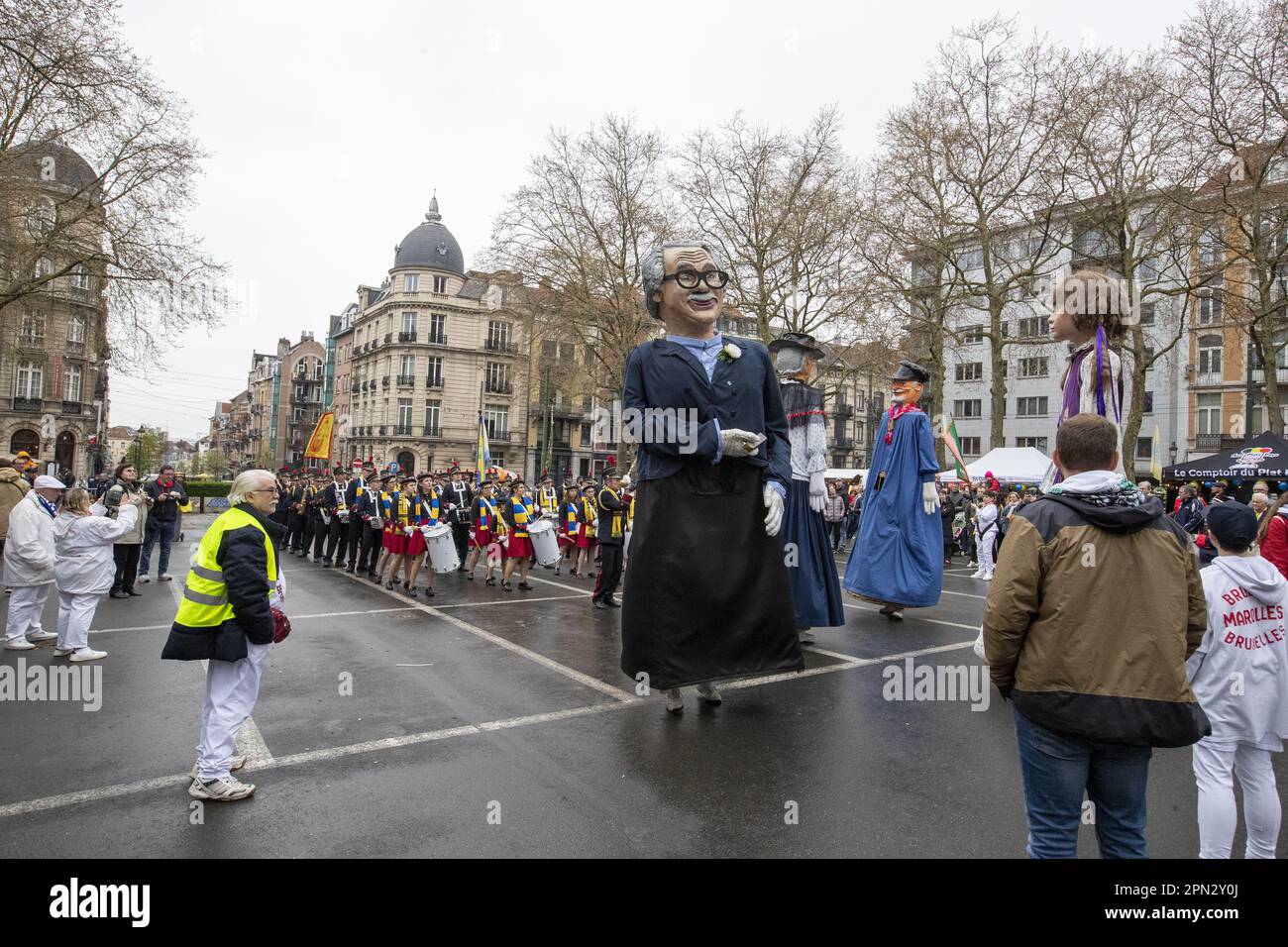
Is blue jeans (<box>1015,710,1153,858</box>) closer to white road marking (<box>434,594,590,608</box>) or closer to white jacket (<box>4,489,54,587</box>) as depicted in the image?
white jacket (<box>4,489,54,587</box>)

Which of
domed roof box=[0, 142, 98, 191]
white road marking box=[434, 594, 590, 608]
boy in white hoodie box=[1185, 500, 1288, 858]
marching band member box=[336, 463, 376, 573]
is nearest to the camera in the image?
boy in white hoodie box=[1185, 500, 1288, 858]

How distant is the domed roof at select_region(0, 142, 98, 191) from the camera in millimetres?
17172

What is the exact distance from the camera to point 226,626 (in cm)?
404

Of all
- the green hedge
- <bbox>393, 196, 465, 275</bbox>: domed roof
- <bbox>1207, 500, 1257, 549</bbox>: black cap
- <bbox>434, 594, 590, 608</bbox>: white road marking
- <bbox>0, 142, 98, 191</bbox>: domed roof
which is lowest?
<bbox>434, 594, 590, 608</bbox>: white road marking

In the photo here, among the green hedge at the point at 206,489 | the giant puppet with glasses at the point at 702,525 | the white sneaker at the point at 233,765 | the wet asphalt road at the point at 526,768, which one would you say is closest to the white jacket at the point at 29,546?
the wet asphalt road at the point at 526,768

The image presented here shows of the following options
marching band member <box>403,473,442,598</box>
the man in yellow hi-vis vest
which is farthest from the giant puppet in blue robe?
marching band member <box>403,473,442,598</box>

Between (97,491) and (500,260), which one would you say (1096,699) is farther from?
(500,260)

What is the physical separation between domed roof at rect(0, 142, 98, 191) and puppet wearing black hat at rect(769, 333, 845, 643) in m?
18.3

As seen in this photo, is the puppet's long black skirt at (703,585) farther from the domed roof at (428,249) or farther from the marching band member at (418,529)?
the domed roof at (428,249)

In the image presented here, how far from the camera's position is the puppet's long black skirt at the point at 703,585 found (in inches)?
185

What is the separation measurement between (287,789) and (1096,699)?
3709mm

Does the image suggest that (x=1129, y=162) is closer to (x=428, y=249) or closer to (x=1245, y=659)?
(x=1245, y=659)

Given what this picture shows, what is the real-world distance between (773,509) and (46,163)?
63.0 ft

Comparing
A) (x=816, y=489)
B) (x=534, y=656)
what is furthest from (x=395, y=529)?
(x=816, y=489)
